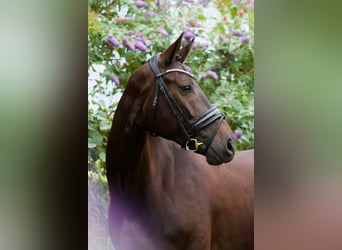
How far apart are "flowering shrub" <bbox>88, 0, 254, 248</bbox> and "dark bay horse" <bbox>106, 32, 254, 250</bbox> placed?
0.24 ft

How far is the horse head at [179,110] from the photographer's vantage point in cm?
228

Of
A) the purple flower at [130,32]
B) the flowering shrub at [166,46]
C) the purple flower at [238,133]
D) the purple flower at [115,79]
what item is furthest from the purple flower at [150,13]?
the purple flower at [238,133]

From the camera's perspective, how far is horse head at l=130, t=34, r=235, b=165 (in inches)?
89.9

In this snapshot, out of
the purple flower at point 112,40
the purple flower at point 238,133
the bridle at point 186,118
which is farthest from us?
the purple flower at point 238,133

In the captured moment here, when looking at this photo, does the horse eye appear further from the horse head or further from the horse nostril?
the horse nostril

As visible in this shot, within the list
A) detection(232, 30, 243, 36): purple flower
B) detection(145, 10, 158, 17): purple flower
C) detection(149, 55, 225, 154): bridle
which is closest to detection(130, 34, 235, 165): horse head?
detection(149, 55, 225, 154): bridle

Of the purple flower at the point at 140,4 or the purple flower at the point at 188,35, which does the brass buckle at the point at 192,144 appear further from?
the purple flower at the point at 140,4

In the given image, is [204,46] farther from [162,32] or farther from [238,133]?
[238,133]

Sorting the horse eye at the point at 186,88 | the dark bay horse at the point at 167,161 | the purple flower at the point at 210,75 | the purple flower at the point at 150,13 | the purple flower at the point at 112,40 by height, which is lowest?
the dark bay horse at the point at 167,161

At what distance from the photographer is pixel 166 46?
2.42 m

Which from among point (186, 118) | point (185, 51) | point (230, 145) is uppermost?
point (185, 51)

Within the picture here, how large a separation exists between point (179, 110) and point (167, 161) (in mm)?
284

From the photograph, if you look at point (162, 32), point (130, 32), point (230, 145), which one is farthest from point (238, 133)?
point (130, 32)

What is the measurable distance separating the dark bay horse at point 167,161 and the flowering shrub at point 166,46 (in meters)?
0.07
